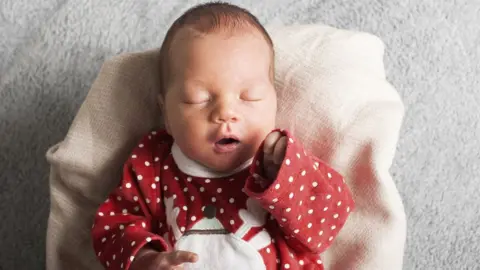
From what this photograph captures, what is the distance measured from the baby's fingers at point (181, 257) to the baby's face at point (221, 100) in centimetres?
14

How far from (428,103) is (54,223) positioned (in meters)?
0.63

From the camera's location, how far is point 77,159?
3.14 ft

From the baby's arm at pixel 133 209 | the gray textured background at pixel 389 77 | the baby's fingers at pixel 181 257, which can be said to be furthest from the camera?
the gray textured background at pixel 389 77

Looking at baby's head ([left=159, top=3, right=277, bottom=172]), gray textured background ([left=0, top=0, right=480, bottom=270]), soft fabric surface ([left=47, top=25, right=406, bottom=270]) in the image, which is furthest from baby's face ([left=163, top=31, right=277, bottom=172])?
gray textured background ([left=0, top=0, right=480, bottom=270])

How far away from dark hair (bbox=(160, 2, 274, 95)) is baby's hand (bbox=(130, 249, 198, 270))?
237 mm

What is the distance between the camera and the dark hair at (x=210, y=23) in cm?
85

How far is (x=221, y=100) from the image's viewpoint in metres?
0.82

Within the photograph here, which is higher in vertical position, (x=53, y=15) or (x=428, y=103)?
(x=53, y=15)

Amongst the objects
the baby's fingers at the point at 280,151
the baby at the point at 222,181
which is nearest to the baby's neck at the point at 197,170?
the baby at the point at 222,181

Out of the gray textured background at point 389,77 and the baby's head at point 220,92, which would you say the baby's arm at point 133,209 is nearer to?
the baby's head at point 220,92

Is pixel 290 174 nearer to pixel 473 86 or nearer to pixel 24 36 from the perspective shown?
pixel 473 86

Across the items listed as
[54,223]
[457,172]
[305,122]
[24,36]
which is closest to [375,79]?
[305,122]

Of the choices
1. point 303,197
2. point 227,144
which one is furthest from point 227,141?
point 303,197

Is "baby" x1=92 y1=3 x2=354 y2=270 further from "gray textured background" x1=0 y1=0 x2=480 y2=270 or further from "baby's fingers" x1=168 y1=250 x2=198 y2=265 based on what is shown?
"gray textured background" x1=0 y1=0 x2=480 y2=270
